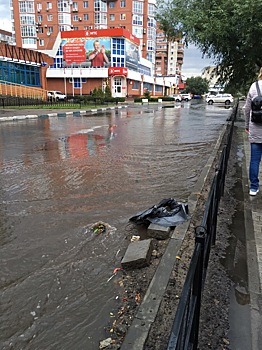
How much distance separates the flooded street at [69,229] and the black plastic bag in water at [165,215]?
28cm

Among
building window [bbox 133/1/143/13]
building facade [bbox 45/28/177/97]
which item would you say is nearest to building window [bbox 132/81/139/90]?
building facade [bbox 45/28/177/97]

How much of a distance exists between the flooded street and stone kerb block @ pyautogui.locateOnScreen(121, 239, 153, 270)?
152 mm

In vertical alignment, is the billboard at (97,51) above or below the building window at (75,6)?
below

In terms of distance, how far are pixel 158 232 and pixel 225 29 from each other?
1152 cm

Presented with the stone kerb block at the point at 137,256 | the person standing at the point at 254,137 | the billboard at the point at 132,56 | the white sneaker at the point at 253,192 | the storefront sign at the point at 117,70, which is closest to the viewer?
the stone kerb block at the point at 137,256

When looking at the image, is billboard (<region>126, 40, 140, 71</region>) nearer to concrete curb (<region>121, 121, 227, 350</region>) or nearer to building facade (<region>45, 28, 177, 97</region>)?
building facade (<region>45, 28, 177, 97</region>)

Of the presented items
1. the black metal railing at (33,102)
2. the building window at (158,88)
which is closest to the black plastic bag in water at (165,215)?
the black metal railing at (33,102)

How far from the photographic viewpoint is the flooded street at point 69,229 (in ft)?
7.92

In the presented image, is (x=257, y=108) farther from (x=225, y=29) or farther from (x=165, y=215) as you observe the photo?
(x=225, y=29)

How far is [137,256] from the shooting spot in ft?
10.1

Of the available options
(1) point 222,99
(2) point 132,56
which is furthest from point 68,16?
(1) point 222,99

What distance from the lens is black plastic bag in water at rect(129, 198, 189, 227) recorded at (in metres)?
3.88

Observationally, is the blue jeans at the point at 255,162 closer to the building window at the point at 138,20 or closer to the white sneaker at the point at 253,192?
the white sneaker at the point at 253,192

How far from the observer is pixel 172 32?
1766 centimetres
